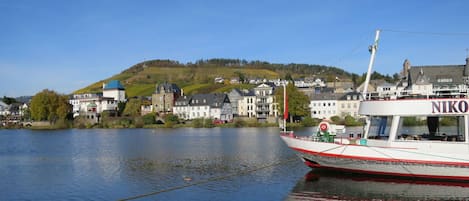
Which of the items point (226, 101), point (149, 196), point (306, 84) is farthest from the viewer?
point (306, 84)

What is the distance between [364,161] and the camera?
83.4 feet

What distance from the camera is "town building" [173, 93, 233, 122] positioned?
132 m

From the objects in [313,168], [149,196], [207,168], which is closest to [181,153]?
[207,168]

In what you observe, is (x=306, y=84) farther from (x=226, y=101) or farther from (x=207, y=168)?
(x=207, y=168)

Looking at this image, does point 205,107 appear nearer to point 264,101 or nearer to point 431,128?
point 264,101

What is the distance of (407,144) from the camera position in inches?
976

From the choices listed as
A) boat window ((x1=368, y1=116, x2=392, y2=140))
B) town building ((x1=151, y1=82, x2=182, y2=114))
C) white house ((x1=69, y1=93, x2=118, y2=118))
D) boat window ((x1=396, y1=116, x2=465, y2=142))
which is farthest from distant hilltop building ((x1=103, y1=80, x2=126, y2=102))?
boat window ((x1=396, y1=116, x2=465, y2=142))

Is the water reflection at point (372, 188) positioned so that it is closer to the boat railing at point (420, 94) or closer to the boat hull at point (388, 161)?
the boat hull at point (388, 161)

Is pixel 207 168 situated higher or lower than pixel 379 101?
lower

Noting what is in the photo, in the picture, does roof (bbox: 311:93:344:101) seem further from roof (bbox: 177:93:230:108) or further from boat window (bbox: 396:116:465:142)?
boat window (bbox: 396:116:465:142)

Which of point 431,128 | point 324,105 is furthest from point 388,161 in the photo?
point 324,105

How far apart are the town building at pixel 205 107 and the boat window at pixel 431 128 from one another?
339 ft

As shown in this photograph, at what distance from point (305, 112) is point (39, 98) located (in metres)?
74.3

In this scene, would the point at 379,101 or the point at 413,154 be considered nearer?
the point at 413,154
